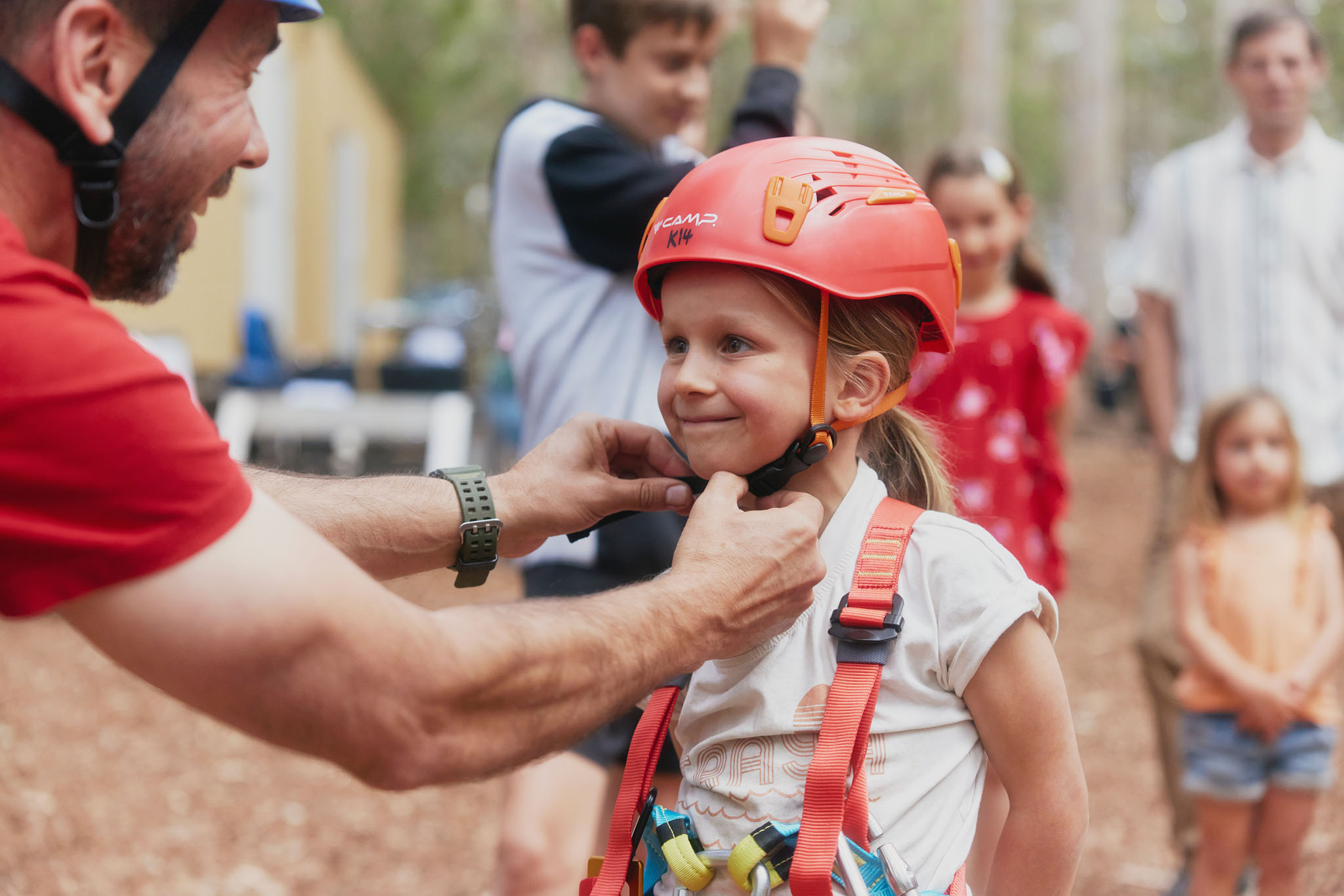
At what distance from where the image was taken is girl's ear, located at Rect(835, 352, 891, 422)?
2.16m

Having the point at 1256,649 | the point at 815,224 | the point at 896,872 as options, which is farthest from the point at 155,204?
the point at 1256,649

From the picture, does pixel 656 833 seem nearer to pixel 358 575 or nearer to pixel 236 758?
pixel 358 575

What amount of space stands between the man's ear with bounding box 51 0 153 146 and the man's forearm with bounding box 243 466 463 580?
0.83 m

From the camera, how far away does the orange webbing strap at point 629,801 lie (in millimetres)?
2008

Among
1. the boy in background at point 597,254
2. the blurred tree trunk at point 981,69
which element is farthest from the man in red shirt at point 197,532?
the blurred tree trunk at point 981,69

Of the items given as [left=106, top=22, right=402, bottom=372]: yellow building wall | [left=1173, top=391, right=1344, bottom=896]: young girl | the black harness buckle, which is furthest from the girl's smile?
[left=106, top=22, right=402, bottom=372]: yellow building wall

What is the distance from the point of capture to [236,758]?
673 cm

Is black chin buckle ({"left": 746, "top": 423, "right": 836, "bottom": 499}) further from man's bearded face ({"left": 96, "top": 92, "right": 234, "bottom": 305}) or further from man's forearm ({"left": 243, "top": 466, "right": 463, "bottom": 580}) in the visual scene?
man's bearded face ({"left": 96, "top": 92, "right": 234, "bottom": 305})

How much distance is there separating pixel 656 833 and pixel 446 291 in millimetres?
39466

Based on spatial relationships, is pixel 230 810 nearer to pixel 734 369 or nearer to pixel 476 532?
pixel 476 532

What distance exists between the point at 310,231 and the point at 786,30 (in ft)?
77.4

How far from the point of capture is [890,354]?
224cm

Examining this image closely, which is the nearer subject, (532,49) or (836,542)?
(836,542)

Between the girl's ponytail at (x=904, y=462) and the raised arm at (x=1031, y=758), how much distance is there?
1.33 feet
